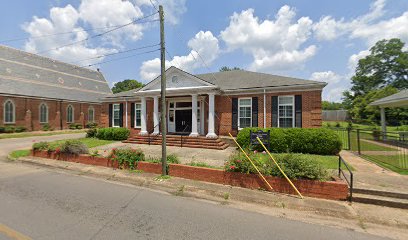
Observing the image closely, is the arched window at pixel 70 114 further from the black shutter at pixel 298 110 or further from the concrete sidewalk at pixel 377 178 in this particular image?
the concrete sidewalk at pixel 377 178

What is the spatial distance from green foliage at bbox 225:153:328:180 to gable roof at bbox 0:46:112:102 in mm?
32478

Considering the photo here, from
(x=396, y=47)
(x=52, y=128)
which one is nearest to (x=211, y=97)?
(x=52, y=128)

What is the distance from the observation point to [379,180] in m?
6.21

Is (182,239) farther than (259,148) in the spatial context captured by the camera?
No

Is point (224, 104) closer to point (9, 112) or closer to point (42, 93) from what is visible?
point (9, 112)

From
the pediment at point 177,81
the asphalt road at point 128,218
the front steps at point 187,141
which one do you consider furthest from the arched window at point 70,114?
the asphalt road at point 128,218

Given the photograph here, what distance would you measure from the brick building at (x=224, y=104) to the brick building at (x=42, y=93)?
52.5ft

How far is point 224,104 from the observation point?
1514 cm

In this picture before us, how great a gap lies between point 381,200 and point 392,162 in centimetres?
529

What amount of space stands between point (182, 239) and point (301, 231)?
7.66 feet

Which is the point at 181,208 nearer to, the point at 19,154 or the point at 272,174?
the point at 272,174

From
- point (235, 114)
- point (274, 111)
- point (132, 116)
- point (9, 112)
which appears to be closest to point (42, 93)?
point (9, 112)

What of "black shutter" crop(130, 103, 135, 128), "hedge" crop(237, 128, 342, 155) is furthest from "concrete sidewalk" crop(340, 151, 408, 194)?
"black shutter" crop(130, 103, 135, 128)

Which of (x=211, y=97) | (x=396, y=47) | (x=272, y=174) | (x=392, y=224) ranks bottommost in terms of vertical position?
(x=392, y=224)
